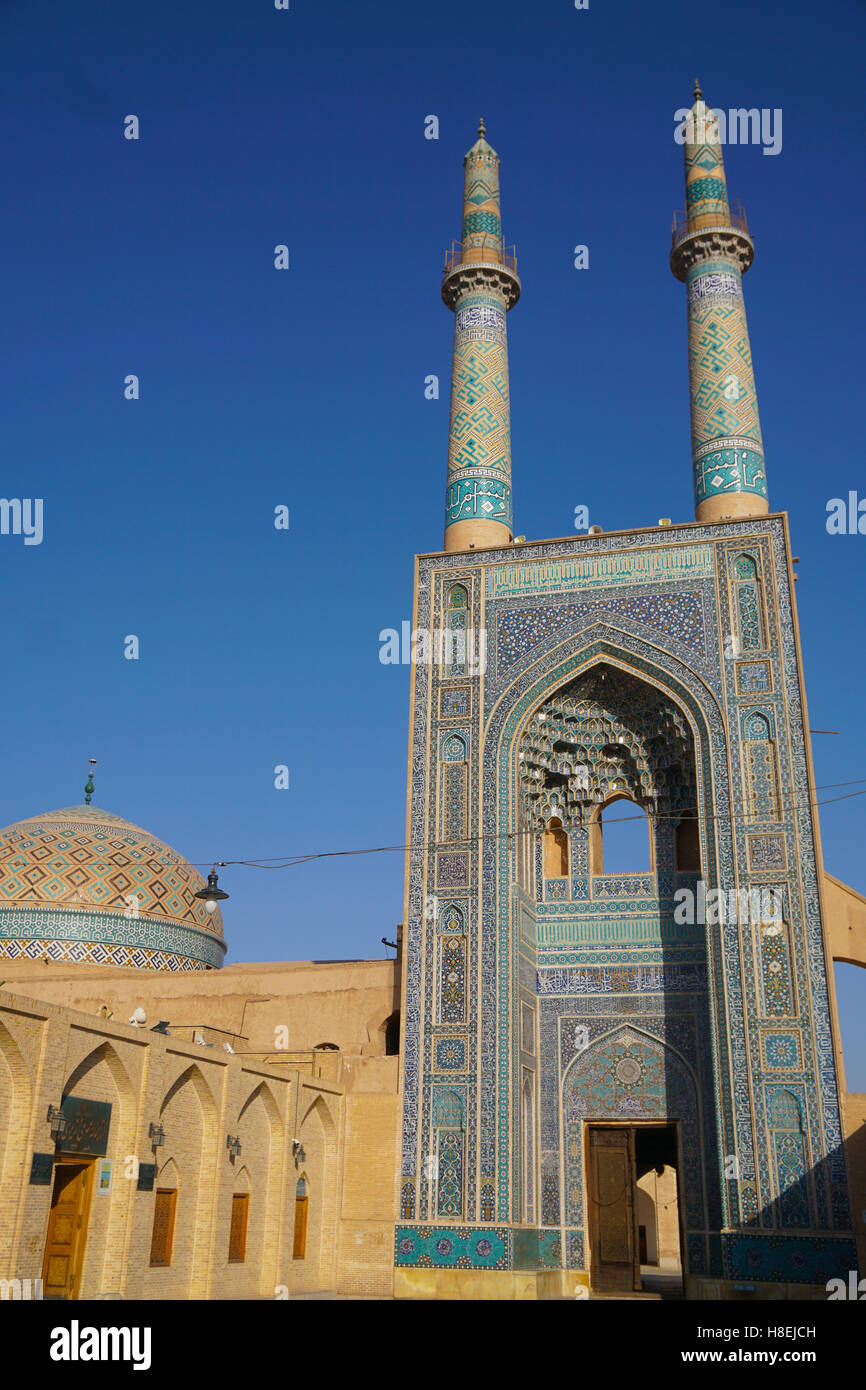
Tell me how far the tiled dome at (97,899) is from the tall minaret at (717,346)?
10.3m

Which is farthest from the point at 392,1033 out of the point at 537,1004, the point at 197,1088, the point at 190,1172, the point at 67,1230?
the point at 67,1230

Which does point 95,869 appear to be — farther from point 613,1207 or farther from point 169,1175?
point 613,1207

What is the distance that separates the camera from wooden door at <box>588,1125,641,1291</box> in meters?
12.9

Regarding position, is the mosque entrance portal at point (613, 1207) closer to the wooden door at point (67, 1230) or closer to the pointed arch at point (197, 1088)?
the pointed arch at point (197, 1088)

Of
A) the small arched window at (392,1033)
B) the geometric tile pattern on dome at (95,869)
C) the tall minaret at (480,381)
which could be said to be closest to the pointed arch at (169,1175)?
the small arched window at (392,1033)

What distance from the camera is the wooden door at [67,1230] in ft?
31.2

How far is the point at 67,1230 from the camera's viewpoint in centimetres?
972

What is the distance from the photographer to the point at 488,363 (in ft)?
52.7

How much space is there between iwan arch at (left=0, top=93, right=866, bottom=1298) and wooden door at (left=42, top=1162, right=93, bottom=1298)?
0.07ft

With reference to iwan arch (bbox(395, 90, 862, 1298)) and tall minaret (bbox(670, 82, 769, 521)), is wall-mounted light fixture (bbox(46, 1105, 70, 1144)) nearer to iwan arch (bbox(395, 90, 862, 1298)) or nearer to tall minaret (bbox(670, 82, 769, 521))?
iwan arch (bbox(395, 90, 862, 1298))

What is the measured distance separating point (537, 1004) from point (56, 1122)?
5.91 m

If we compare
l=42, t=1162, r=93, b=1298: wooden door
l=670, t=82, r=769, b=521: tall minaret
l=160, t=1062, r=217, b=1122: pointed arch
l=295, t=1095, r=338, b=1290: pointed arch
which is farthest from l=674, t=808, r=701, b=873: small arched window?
l=42, t=1162, r=93, b=1298: wooden door

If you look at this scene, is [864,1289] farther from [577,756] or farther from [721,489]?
[721,489]

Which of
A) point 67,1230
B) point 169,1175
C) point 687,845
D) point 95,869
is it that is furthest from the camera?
point 95,869
